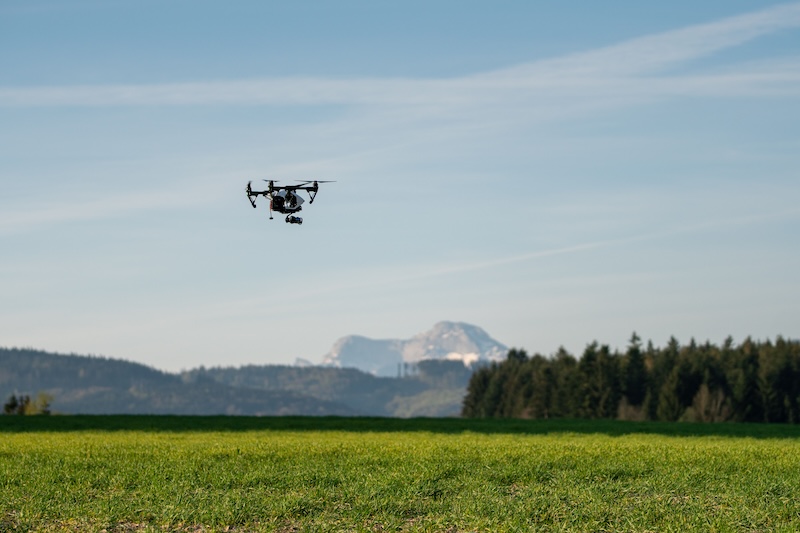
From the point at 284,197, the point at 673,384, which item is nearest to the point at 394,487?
the point at 284,197

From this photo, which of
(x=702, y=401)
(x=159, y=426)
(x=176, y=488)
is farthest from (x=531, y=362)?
(x=176, y=488)

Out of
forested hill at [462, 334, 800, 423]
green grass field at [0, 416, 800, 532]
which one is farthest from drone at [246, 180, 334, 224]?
forested hill at [462, 334, 800, 423]

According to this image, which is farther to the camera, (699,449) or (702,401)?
(702,401)

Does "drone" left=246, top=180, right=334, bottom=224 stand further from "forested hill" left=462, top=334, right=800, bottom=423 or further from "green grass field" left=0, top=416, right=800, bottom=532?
"forested hill" left=462, top=334, right=800, bottom=423

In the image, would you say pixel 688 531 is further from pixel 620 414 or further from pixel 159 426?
pixel 620 414

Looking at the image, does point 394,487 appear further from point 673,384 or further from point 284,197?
point 673,384

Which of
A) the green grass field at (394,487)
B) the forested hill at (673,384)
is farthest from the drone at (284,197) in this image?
the forested hill at (673,384)

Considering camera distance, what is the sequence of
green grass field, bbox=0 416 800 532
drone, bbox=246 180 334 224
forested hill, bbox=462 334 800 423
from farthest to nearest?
forested hill, bbox=462 334 800 423 → drone, bbox=246 180 334 224 → green grass field, bbox=0 416 800 532
